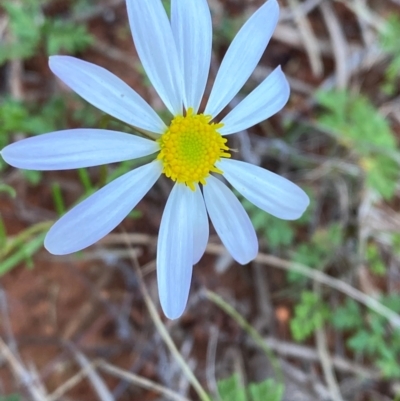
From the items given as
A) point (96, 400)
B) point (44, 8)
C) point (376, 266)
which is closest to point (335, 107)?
point (376, 266)

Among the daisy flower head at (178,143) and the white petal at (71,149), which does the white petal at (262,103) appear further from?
the white petal at (71,149)

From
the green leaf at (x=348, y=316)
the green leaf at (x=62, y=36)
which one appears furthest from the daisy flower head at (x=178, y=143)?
the green leaf at (x=348, y=316)

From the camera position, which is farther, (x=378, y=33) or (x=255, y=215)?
(x=378, y=33)

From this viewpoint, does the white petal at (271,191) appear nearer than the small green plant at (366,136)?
Yes

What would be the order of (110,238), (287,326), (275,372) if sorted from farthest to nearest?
(287,326)
(275,372)
(110,238)

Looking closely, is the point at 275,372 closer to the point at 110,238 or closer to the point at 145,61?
the point at 110,238

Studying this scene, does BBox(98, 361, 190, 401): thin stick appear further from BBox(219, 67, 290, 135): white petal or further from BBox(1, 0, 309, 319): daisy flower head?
BBox(219, 67, 290, 135): white petal

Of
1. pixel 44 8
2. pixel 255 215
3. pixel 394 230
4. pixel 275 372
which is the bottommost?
pixel 275 372

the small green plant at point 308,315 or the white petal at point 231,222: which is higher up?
the white petal at point 231,222
